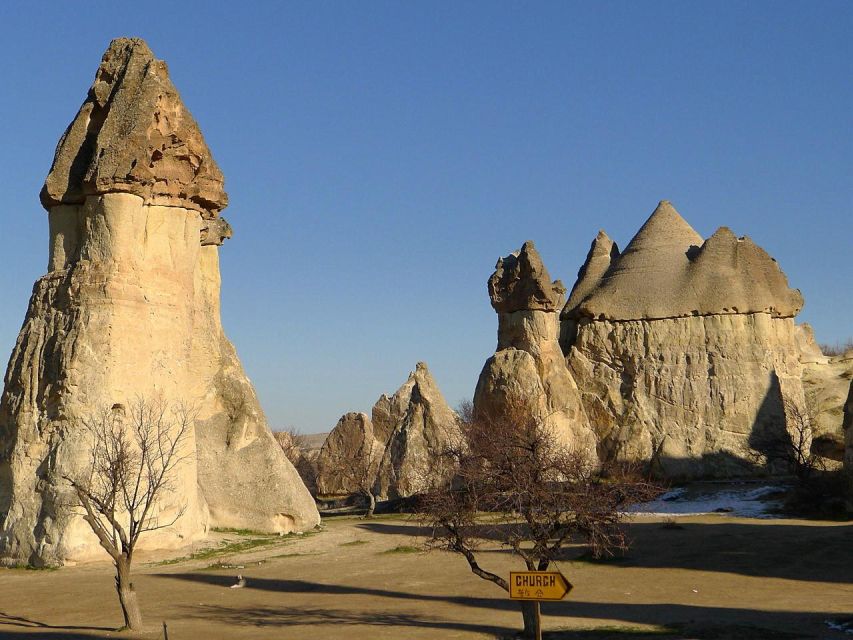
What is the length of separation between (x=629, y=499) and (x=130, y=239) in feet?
34.7

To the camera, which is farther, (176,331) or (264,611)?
(176,331)

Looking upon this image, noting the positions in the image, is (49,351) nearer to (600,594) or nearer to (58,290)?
(58,290)

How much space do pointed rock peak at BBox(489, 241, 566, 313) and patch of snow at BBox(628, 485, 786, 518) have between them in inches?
253

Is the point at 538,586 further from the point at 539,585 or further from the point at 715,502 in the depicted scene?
the point at 715,502

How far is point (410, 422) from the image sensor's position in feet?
94.9

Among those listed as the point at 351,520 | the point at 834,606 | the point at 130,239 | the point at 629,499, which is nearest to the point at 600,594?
the point at 629,499

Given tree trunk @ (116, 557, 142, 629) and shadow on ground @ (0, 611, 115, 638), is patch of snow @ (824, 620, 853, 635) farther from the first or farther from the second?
shadow on ground @ (0, 611, 115, 638)

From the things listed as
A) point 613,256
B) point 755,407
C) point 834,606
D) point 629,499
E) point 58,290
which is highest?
point 613,256

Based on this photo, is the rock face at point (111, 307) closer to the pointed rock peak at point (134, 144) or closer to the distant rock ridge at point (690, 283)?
the pointed rock peak at point (134, 144)

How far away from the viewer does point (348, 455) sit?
35.5 meters

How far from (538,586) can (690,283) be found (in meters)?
22.8

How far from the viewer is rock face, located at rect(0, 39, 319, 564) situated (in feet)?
55.6

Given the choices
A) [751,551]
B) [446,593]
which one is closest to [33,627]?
[446,593]

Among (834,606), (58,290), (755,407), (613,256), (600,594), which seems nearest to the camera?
(834,606)
